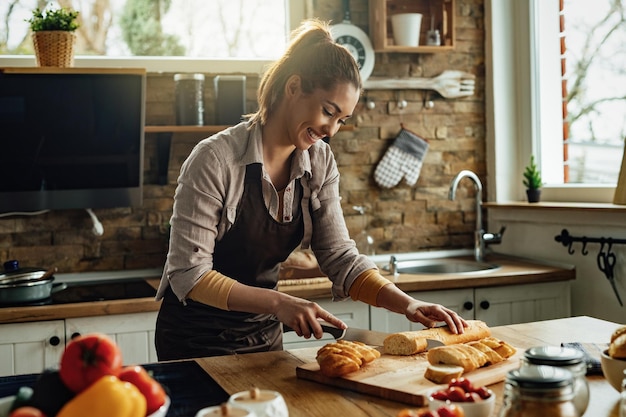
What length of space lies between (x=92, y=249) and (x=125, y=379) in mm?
2384

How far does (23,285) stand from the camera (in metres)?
2.78

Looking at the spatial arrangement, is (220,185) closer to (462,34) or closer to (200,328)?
(200,328)

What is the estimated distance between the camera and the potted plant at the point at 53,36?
304cm

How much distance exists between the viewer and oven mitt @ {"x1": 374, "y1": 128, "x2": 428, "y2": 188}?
3.73m

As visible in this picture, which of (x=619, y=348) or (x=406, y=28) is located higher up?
(x=406, y=28)

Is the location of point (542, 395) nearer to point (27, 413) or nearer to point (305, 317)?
point (27, 413)

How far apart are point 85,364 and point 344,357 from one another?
701 mm

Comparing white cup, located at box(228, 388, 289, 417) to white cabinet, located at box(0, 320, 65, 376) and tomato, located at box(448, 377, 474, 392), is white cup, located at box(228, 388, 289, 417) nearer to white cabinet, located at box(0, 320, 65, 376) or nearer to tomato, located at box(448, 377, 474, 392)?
tomato, located at box(448, 377, 474, 392)

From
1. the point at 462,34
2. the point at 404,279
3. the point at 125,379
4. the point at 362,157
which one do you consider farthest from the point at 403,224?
the point at 125,379

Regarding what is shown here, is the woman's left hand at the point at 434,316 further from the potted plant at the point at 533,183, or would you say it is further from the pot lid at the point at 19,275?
the potted plant at the point at 533,183

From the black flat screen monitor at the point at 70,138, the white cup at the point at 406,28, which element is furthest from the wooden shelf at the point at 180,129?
the white cup at the point at 406,28

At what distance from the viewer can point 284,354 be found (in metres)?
1.90

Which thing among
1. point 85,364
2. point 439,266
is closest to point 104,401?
point 85,364

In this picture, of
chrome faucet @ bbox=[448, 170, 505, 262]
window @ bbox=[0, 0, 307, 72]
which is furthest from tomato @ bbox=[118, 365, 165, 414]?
chrome faucet @ bbox=[448, 170, 505, 262]
